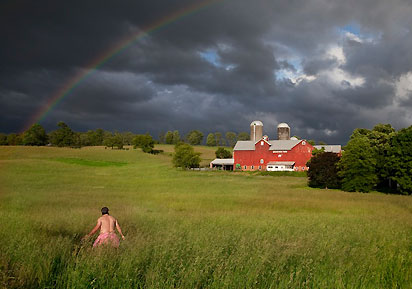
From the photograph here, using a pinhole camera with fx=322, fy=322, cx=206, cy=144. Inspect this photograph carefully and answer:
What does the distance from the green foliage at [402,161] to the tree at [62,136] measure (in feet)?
467

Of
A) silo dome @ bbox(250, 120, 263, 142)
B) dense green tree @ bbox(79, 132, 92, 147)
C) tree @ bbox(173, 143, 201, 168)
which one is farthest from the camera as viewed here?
dense green tree @ bbox(79, 132, 92, 147)

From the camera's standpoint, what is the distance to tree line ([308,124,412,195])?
40.8 meters

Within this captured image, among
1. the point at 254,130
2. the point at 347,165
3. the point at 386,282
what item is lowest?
the point at 386,282

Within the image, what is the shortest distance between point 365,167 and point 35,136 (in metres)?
143

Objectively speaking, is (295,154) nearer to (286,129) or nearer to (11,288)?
(286,129)

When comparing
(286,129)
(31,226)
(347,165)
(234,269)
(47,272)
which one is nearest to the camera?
(47,272)

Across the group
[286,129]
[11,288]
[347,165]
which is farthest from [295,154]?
[11,288]

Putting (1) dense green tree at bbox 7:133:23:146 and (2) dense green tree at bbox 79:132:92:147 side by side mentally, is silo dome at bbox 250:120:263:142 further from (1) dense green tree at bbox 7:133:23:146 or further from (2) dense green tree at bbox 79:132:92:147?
(2) dense green tree at bbox 79:132:92:147

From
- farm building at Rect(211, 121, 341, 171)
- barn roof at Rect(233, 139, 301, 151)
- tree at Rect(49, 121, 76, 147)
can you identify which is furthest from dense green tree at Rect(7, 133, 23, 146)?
barn roof at Rect(233, 139, 301, 151)

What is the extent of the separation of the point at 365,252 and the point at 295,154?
81.2 metres

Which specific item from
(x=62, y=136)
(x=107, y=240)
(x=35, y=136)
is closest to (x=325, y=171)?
(x=107, y=240)

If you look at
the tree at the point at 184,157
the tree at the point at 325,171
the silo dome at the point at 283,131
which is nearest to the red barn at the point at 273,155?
the tree at the point at 184,157

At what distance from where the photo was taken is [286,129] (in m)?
114

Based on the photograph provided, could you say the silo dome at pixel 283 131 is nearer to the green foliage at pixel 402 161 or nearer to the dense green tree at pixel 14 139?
the green foliage at pixel 402 161
